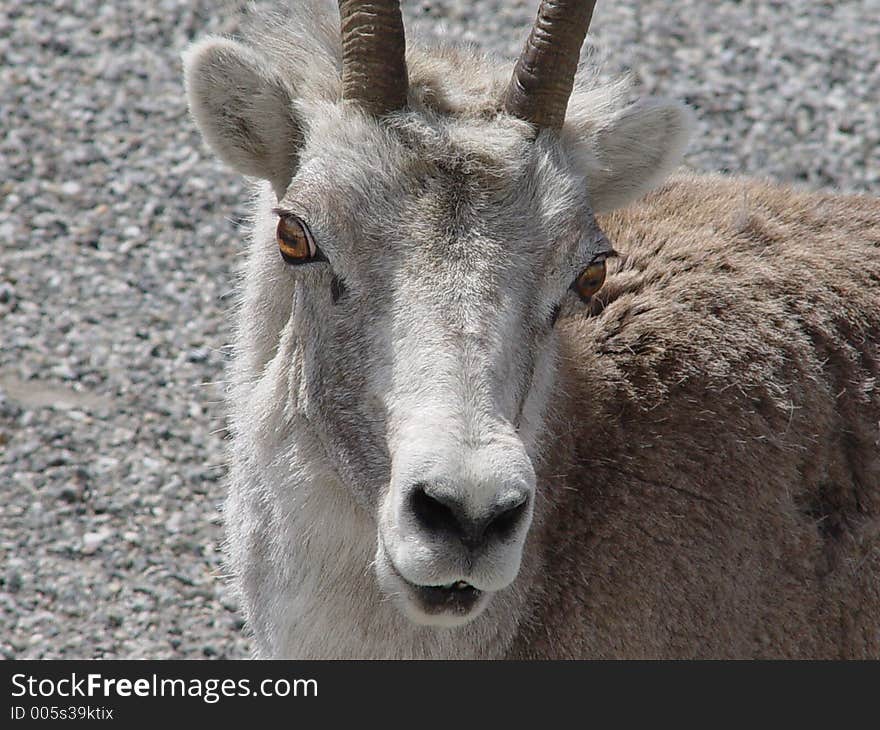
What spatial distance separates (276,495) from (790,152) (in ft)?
29.2

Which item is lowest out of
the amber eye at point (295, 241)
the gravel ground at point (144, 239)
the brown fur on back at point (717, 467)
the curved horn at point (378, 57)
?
the gravel ground at point (144, 239)

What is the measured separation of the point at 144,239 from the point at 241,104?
6181mm

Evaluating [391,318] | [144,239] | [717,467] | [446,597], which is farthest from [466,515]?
[144,239]

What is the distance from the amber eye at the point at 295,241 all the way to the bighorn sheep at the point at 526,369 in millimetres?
12

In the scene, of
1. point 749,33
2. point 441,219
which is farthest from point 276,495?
point 749,33

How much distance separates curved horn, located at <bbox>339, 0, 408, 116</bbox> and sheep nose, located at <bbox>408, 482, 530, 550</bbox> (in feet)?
5.58

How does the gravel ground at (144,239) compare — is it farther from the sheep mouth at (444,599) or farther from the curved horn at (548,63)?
the sheep mouth at (444,599)

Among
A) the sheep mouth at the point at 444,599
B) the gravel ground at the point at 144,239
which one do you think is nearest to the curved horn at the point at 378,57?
the gravel ground at the point at 144,239

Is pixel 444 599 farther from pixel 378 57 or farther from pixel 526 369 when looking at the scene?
pixel 378 57

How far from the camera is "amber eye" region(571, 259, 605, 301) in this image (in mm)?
4930

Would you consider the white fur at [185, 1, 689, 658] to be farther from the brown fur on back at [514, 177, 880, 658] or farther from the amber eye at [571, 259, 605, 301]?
the brown fur on back at [514, 177, 880, 658]

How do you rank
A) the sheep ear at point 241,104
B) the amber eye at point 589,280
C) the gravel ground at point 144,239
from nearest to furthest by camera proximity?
the amber eye at point 589,280
the sheep ear at point 241,104
the gravel ground at point 144,239

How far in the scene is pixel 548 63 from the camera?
5031 millimetres

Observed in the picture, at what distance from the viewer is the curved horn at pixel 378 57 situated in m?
4.95
